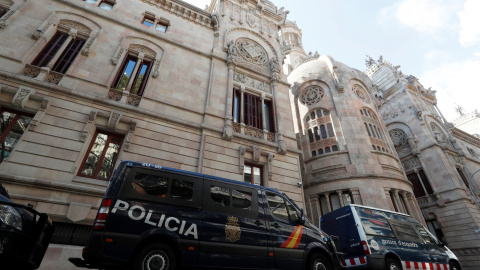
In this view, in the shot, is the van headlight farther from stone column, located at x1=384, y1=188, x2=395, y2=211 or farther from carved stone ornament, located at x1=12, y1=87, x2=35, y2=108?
stone column, located at x1=384, y1=188, x2=395, y2=211

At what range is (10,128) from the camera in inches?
351

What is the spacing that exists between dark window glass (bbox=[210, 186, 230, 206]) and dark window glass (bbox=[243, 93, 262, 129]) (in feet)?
28.1

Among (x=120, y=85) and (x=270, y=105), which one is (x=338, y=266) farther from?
(x=120, y=85)

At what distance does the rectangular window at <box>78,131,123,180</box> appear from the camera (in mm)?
9320

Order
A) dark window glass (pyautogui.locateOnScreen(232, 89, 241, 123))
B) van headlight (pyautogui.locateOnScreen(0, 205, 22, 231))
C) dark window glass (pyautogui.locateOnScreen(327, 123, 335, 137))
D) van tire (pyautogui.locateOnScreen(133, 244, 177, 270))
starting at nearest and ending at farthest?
van headlight (pyautogui.locateOnScreen(0, 205, 22, 231))
van tire (pyautogui.locateOnScreen(133, 244, 177, 270))
dark window glass (pyautogui.locateOnScreen(232, 89, 241, 123))
dark window glass (pyautogui.locateOnScreen(327, 123, 335, 137))

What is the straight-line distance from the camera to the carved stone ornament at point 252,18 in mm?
19286

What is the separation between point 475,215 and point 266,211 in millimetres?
28866

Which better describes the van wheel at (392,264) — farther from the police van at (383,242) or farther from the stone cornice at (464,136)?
the stone cornice at (464,136)

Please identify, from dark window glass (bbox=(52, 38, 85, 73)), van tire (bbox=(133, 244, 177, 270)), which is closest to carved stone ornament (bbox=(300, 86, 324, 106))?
dark window glass (bbox=(52, 38, 85, 73))

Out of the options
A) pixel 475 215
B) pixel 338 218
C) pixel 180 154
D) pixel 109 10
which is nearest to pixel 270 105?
pixel 180 154

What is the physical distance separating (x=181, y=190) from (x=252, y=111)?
1020cm

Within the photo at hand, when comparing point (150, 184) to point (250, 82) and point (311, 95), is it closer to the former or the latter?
point (250, 82)

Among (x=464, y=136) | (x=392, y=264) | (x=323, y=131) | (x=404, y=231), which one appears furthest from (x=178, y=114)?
(x=464, y=136)

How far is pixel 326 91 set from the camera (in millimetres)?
23109
